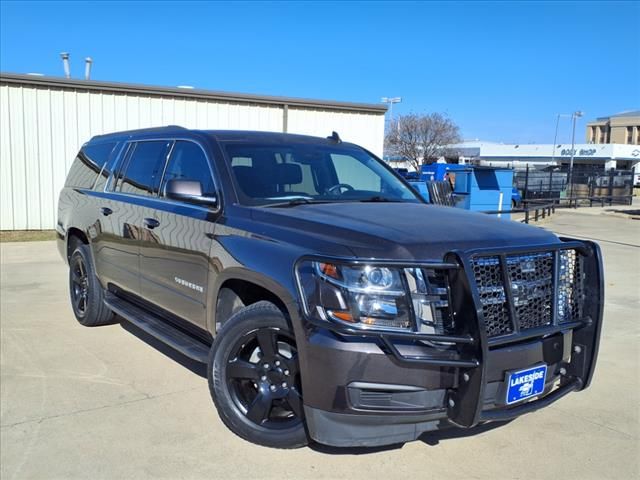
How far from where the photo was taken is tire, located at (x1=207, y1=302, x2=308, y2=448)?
329 cm

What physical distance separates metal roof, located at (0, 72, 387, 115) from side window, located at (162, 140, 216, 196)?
1005 centimetres

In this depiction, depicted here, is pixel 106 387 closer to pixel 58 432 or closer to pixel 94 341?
pixel 58 432

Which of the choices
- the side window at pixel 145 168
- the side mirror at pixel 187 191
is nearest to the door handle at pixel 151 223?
A: the side window at pixel 145 168

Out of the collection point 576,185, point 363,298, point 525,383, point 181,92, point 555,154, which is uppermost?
point 555,154

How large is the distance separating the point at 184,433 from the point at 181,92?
12.1 meters

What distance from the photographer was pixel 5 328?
19.6ft

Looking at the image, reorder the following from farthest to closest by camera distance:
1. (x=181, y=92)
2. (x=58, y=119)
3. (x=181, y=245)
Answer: (x=181, y=92) → (x=58, y=119) → (x=181, y=245)

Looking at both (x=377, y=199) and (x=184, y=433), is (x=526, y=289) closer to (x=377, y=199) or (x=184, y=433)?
(x=377, y=199)

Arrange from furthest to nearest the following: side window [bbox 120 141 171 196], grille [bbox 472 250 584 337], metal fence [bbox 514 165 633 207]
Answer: metal fence [bbox 514 165 633 207]
side window [bbox 120 141 171 196]
grille [bbox 472 250 584 337]

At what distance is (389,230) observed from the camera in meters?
3.12

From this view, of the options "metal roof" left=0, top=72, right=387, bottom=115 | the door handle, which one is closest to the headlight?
the door handle

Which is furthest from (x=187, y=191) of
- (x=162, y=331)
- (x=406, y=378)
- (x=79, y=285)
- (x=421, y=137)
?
(x=421, y=137)

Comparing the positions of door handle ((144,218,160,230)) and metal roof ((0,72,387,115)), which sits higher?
metal roof ((0,72,387,115))

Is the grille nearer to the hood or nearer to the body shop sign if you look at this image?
the hood
